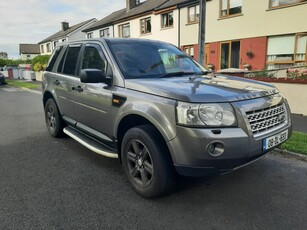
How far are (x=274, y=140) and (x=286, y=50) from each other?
12919 millimetres

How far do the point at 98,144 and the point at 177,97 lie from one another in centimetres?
184

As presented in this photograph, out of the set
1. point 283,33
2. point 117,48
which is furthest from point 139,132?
point 283,33

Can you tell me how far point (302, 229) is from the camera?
2568mm

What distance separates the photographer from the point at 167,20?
70.0 feet

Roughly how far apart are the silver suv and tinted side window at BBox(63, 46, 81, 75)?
43 millimetres

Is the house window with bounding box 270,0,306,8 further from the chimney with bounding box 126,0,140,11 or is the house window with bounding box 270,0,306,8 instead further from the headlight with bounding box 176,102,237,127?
the chimney with bounding box 126,0,140,11

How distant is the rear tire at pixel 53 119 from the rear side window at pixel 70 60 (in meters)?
0.81

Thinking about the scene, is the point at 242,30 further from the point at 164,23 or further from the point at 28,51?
the point at 28,51

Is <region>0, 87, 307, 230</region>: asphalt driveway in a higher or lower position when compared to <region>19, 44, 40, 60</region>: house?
lower

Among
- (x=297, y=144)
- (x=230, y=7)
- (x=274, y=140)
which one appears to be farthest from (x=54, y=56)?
(x=230, y=7)

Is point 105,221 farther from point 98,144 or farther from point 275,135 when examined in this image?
point 275,135

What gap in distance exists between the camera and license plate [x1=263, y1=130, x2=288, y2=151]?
283 centimetres

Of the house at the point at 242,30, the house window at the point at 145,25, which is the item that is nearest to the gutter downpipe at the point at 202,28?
the house at the point at 242,30

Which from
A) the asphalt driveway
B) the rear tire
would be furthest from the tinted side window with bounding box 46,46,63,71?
the asphalt driveway
